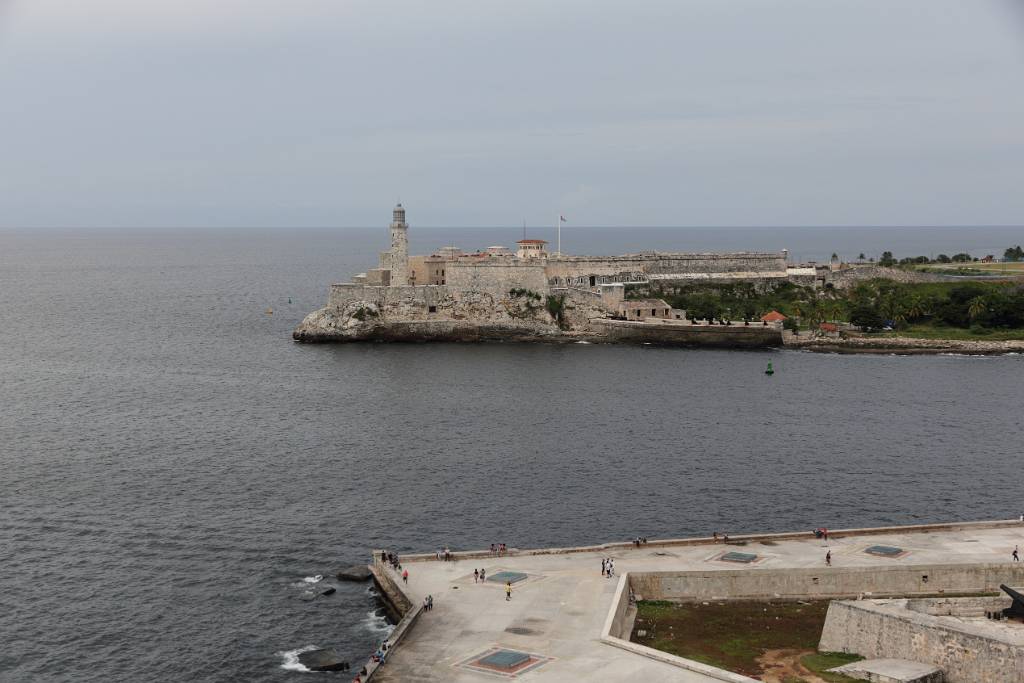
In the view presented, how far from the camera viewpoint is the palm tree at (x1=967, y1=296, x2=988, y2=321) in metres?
118

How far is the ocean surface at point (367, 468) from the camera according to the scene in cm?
4494

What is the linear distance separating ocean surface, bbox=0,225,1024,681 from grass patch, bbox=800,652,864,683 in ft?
46.9

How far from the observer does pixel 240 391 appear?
87.9m

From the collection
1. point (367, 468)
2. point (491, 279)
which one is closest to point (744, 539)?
point (367, 468)

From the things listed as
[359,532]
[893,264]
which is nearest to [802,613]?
[359,532]

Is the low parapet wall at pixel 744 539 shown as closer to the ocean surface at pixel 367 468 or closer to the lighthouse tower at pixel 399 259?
the ocean surface at pixel 367 468

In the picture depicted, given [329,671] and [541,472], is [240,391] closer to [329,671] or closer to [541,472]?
[541,472]

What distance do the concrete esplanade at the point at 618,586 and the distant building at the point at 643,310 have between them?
7375cm

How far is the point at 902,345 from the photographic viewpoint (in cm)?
11156

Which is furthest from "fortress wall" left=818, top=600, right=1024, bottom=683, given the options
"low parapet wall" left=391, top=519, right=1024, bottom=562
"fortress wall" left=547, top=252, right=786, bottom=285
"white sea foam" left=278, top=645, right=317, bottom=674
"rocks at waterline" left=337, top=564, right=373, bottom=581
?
"fortress wall" left=547, top=252, right=786, bottom=285

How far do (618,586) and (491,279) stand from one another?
262 feet

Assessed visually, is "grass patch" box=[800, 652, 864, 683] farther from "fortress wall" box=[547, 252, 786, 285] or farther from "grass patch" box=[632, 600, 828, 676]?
"fortress wall" box=[547, 252, 786, 285]

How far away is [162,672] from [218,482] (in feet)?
74.1

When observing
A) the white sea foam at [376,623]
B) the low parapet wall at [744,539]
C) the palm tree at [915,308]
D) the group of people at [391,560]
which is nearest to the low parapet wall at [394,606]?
the group of people at [391,560]
